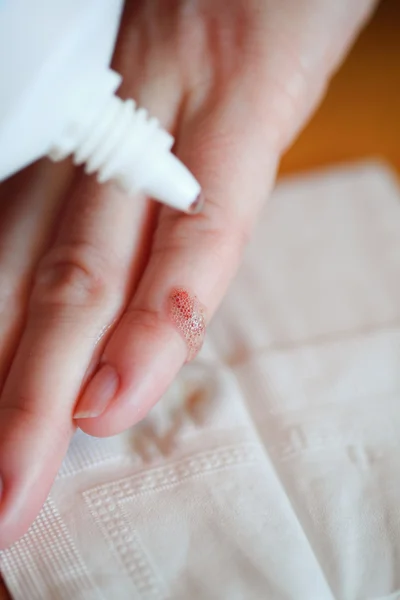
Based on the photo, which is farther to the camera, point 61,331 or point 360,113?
Answer: point 360,113

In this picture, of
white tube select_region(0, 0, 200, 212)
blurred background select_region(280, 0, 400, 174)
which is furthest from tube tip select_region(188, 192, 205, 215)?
blurred background select_region(280, 0, 400, 174)

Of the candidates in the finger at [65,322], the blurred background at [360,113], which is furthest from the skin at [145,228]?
the blurred background at [360,113]

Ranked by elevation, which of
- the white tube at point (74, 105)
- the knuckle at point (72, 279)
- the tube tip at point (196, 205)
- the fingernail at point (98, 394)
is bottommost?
the fingernail at point (98, 394)

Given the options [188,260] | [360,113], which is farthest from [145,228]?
[360,113]

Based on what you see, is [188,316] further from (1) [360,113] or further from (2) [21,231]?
(1) [360,113]

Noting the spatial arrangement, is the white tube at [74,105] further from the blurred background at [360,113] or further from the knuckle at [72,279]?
→ the blurred background at [360,113]

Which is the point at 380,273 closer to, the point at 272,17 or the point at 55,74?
the point at 272,17

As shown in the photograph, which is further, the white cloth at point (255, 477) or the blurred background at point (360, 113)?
the blurred background at point (360, 113)
